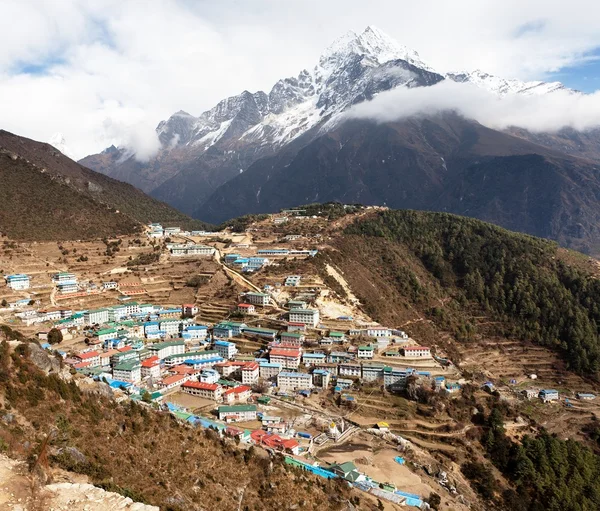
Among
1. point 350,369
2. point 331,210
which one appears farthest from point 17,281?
point 331,210

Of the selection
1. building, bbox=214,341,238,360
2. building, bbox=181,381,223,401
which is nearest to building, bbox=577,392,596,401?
building, bbox=214,341,238,360

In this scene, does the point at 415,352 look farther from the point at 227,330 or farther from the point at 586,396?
the point at 586,396

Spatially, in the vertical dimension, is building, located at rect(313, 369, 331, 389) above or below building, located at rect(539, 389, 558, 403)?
above

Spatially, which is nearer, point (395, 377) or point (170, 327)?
point (395, 377)

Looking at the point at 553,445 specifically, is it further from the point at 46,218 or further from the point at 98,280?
the point at 46,218

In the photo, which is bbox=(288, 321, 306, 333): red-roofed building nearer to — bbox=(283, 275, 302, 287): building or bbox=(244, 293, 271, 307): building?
bbox=(244, 293, 271, 307): building

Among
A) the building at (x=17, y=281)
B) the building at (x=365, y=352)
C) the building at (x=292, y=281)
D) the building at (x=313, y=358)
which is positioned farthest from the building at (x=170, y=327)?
the building at (x=365, y=352)

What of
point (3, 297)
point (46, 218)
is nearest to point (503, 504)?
point (3, 297)
